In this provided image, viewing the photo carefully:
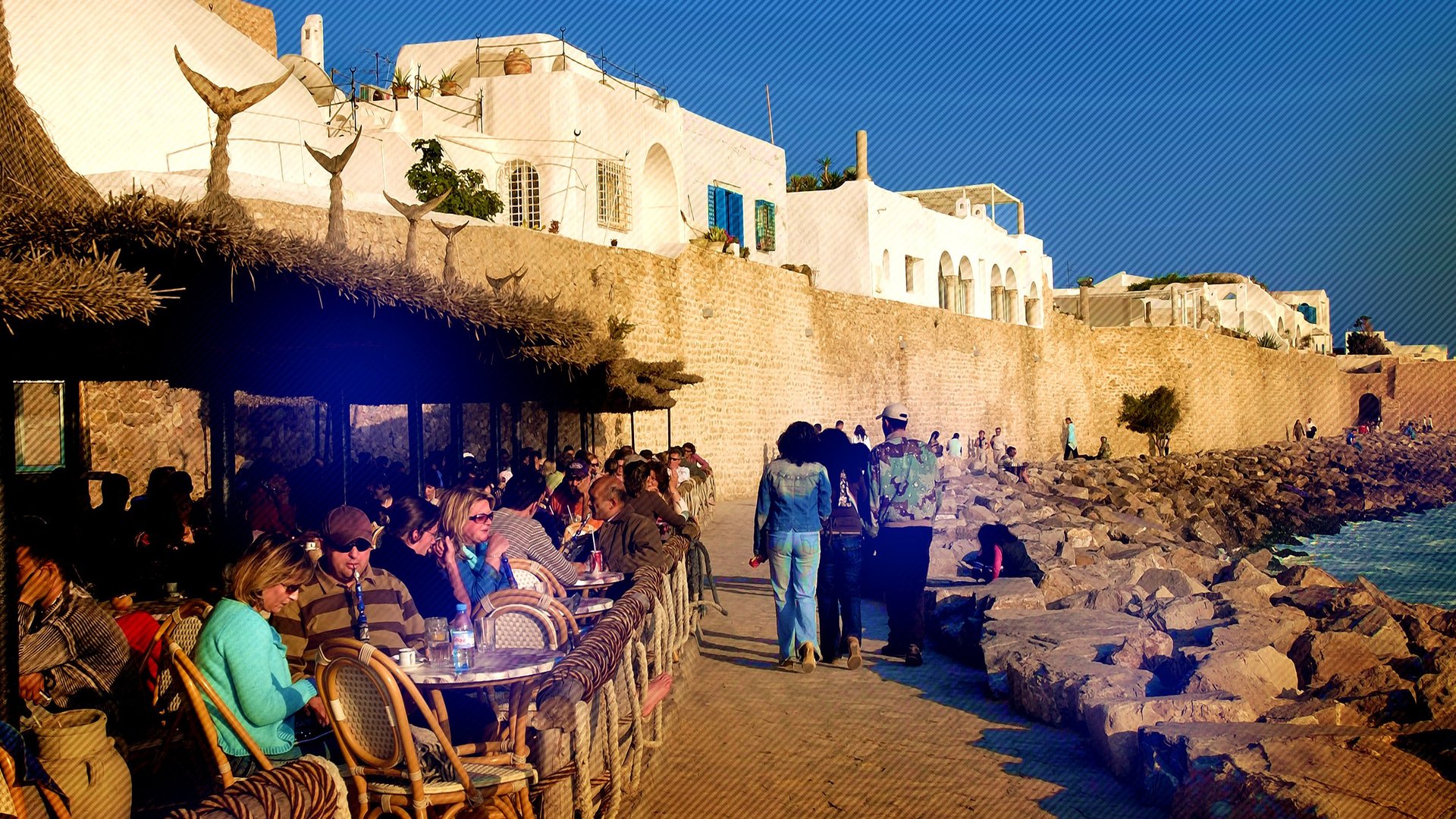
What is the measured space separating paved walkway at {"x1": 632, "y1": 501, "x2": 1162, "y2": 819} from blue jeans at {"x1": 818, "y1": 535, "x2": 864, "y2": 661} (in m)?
0.22

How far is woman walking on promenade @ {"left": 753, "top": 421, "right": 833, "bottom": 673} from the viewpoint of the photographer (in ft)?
24.7

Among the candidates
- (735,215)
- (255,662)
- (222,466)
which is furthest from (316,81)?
(255,662)

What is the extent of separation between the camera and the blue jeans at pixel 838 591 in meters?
7.82

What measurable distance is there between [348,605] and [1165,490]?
34.6m

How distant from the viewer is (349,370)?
31.2 ft

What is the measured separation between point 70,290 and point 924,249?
35864 millimetres

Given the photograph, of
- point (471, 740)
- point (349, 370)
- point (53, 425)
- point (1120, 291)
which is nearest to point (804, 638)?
point (471, 740)

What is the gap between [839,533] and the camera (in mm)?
7816

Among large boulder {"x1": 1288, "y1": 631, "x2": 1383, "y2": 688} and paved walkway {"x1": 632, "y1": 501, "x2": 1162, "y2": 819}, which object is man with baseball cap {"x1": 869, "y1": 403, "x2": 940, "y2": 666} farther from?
large boulder {"x1": 1288, "y1": 631, "x2": 1383, "y2": 688}

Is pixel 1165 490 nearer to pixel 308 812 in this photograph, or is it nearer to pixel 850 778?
pixel 850 778

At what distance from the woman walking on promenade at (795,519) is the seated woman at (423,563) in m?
2.23

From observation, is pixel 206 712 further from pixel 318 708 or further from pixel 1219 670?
pixel 1219 670

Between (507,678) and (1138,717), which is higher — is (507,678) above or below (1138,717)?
above

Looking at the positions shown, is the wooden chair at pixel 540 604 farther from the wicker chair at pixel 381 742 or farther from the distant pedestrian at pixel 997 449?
the distant pedestrian at pixel 997 449
